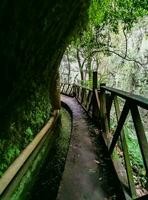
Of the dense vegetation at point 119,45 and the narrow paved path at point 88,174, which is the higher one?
the dense vegetation at point 119,45

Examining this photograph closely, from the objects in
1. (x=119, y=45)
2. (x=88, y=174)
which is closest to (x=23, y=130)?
(x=88, y=174)

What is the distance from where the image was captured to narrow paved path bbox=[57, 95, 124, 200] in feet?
11.7

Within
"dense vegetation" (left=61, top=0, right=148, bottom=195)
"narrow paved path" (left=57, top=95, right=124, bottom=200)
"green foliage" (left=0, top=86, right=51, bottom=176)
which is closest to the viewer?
"narrow paved path" (left=57, top=95, right=124, bottom=200)

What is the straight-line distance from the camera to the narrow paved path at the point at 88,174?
3.57 meters

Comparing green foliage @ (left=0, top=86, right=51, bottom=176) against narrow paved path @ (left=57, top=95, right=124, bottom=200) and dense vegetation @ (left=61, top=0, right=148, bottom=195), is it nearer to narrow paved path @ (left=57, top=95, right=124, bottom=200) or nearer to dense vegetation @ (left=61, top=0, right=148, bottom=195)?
narrow paved path @ (left=57, top=95, right=124, bottom=200)

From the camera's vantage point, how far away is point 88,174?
13.8ft

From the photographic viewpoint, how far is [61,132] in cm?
850

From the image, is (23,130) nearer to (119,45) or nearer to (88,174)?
(88,174)

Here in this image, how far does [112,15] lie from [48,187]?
10438 mm

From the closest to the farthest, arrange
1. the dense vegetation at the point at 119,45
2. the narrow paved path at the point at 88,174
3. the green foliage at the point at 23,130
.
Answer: the narrow paved path at the point at 88,174
the green foliage at the point at 23,130
the dense vegetation at the point at 119,45

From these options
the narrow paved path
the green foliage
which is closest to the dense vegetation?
the narrow paved path

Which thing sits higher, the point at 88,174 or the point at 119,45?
the point at 119,45

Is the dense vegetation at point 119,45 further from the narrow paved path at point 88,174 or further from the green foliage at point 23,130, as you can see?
the green foliage at point 23,130

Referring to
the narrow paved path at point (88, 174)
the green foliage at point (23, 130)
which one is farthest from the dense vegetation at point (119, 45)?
the green foliage at point (23, 130)
